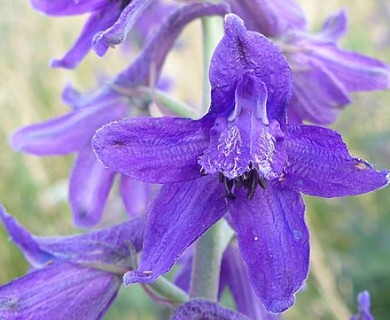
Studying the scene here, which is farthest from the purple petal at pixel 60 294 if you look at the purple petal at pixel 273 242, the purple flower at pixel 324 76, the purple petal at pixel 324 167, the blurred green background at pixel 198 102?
the blurred green background at pixel 198 102

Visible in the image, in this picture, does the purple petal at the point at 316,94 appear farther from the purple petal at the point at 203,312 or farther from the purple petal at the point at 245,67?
the purple petal at the point at 203,312

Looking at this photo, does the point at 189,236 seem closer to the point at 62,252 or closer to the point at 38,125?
the point at 62,252

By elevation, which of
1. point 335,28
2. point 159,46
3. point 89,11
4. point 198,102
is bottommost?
point 198,102

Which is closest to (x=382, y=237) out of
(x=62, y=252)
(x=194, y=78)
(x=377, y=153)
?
(x=377, y=153)

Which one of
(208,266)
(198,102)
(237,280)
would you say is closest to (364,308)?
(237,280)

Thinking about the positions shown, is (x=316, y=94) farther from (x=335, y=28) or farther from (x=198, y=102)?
(x=198, y=102)
